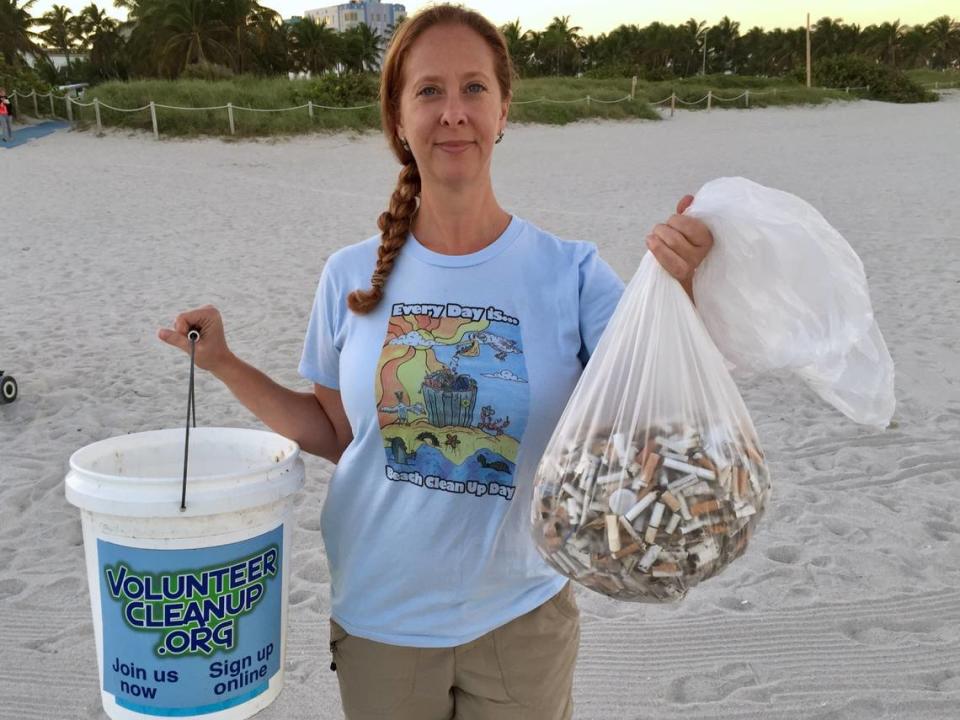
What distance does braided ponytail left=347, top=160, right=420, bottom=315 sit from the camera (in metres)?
1.54

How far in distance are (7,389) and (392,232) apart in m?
4.56

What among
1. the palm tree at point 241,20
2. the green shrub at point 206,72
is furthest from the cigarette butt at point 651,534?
the palm tree at point 241,20

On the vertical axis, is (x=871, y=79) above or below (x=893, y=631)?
above

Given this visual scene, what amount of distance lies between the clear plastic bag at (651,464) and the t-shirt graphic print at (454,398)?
0.12 metres

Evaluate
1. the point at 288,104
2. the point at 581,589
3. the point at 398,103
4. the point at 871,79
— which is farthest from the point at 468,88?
the point at 871,79

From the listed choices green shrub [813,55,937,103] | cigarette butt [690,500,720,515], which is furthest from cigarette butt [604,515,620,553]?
green shrub [813,55,937,103]

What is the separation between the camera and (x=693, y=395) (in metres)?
1.35

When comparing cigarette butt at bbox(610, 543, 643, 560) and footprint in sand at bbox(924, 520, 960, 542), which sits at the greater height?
cigarette butt at bbox(610, 543, 643, 560)

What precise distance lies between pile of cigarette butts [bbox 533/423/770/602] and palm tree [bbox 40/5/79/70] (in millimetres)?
57204

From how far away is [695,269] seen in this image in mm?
1382

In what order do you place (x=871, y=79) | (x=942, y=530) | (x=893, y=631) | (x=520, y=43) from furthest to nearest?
(x=520, y=43) < (x=871, y=79) < (x=942, y=530) < (x=893, y=631)

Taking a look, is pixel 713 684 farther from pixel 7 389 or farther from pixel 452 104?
pixel 7 389

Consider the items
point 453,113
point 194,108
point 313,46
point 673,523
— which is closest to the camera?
point 673,523

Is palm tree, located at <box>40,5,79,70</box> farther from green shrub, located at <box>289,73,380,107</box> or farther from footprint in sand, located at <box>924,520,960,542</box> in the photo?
footprint in sand, located at <box>924,520,960,542</box>
